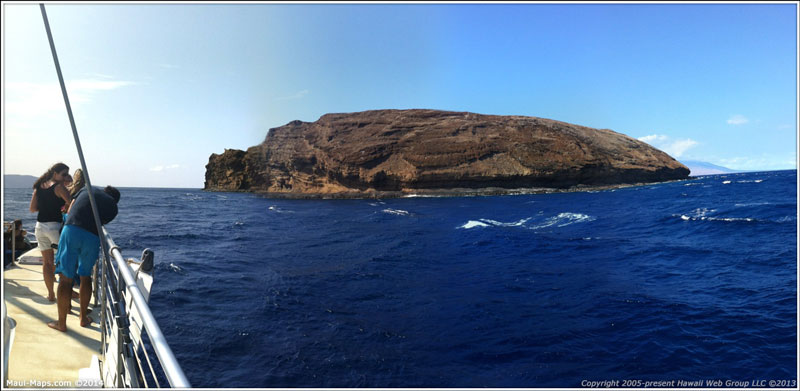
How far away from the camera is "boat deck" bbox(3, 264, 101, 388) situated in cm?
315

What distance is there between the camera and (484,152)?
205ft

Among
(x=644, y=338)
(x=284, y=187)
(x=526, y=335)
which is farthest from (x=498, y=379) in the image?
(x=284, y=187)

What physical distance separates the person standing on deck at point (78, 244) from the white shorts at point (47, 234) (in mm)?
1160

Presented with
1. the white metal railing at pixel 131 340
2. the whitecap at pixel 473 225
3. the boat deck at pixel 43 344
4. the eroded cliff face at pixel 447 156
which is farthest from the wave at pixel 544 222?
the eroded cliff face at pixel 447 156

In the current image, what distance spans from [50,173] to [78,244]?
1.22 m

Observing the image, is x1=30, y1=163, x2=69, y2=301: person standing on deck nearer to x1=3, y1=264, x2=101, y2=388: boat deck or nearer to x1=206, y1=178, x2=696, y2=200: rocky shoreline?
x1=3, y1=264, x2=101, y2=388: boat deck

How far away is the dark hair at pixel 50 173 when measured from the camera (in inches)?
169

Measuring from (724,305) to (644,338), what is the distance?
115 inches

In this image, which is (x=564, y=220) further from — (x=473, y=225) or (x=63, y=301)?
(x=63, y=301)

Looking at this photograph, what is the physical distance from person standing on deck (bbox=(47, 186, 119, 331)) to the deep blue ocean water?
7.44 feet

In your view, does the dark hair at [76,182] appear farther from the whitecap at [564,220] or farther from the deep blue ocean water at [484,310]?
the whitecap at [564,220]

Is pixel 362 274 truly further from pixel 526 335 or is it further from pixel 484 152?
→ pixel 484 152

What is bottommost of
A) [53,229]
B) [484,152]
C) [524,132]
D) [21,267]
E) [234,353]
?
[234,353]

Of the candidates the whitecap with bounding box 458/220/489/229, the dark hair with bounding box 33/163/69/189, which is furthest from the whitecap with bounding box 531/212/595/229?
the dark hair with bounding box 33/163/69/189
